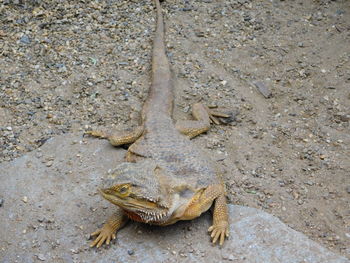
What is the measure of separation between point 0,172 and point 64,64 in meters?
2.05

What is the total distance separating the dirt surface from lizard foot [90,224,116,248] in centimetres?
117

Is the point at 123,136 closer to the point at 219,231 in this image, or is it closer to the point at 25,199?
→ the point at 25,199

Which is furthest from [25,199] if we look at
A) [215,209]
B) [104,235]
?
[215,209]

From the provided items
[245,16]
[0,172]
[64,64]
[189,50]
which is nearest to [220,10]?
[245,16]

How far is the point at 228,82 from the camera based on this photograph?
6.92 metres

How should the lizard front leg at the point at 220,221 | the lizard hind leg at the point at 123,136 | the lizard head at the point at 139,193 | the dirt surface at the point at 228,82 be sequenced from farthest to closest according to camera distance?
the lizard hind leg at the point at 123,136, the dirt surface at the point at 228,82, the lizard front leg at the point at 220,221, the lizard head at the point at 139,193

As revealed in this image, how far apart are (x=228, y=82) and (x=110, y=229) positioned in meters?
A: 2.89

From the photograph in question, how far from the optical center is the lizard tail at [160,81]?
639cm

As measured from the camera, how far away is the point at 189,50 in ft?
24.3

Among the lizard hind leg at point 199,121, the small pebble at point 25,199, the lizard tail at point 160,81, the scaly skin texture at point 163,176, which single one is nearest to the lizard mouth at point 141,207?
the scaly skin texture at point 163,176

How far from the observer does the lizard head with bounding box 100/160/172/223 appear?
451 cm

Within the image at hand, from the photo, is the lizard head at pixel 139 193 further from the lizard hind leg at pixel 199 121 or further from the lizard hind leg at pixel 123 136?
the lizard hind leg at pixel 199 121

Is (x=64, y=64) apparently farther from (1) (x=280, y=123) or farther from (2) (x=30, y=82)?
(1) (x=280, y=123)

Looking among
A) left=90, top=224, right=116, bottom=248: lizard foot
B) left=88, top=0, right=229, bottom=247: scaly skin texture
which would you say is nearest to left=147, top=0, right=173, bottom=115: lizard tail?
left=88, top=0, right=229, bottom=247: scaly skin texture
